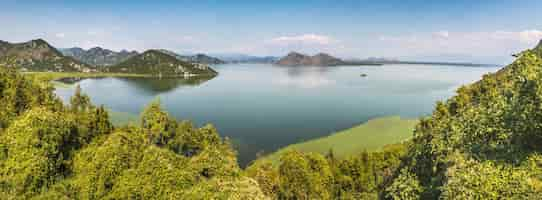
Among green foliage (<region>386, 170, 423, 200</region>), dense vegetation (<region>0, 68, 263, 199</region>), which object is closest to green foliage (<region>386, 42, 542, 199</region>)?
green foliage (<region>386, 170, 423, 200</region>)

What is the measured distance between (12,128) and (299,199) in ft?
50.8

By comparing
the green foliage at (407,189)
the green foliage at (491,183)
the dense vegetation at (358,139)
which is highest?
the green foliage at (491,183)

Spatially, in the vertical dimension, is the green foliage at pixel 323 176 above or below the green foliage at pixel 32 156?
below

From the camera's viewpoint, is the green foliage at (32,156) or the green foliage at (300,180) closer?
the green foliage at (32,156)

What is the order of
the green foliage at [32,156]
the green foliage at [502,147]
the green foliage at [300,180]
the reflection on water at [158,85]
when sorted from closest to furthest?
the green foliage at [32,156], the green foliage at [502,147], the green foliage at [300,180], the reflection on water at [158,85]

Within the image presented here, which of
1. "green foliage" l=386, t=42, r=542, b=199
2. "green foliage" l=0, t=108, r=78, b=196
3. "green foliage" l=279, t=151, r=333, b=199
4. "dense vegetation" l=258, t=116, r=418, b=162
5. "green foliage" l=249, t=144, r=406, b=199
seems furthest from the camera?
"dense vegetation" l=258, t=116, r=418, b=162

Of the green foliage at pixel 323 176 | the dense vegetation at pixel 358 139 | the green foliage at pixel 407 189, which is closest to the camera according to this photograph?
the green foliage at pixel 407 189

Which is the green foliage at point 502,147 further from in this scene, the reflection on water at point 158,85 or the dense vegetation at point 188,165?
the reflection on water at point 158,85

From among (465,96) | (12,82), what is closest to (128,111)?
(12,82)

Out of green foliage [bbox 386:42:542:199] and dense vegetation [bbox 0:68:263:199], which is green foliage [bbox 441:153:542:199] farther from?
dense vegetation [bbox 0:68:263:199]

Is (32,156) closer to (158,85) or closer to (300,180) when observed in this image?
(300,180)

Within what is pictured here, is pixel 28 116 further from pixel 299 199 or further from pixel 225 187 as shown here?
pixel 299 199

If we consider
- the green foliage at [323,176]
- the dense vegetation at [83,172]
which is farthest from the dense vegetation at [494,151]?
Answer: the green foliage at [323,176]

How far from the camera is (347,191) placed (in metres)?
23.1
